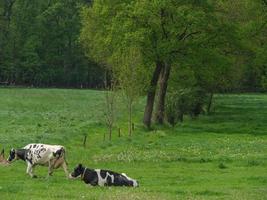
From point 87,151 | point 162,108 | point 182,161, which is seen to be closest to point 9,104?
point 162,108

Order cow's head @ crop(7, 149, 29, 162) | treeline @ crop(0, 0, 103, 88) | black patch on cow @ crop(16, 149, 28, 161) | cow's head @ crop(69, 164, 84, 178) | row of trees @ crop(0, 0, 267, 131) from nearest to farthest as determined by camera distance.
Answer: cow's head @ crop(69, 164, 84, 178), black patch on cow @ crop(16, 149, 28, 161), cow's head @ crop(7, 149, 29, 162), row of trees @ crop(0, 0, 267, 131), treeline @ crop(0, 0, 103, 88)

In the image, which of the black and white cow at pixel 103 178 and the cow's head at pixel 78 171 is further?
the cow's head at pixel 78 171

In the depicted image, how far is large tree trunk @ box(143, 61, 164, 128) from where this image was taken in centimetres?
4959

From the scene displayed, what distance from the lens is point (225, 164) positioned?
91.2 feet

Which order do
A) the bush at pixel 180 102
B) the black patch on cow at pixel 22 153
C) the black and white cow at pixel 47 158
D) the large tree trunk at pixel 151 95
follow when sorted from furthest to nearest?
the bush at pixel 180 102 < the large tree trunk at pixel 151 95 < the black patch on cow at pixel 22 153 < the black and white cow at pixel 47 158

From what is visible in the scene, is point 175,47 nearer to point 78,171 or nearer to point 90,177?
point 78,171

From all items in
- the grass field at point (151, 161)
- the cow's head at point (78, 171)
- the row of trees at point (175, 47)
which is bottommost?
the grass field at point (151, 161)

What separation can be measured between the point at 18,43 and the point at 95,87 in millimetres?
23078

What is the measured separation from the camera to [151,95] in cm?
5056

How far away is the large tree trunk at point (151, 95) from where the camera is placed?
49.6m

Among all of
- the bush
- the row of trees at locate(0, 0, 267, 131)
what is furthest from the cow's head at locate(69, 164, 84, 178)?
the bush

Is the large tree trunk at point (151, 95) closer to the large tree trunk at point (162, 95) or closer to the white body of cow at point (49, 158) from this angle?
the large tree trunk at point (162, 95)

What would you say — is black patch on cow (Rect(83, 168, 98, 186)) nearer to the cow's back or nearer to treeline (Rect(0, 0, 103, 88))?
the cow's back

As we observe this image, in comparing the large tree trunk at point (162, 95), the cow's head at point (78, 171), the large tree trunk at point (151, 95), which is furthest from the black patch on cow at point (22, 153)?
the large tree trunk at point (162, 95)
